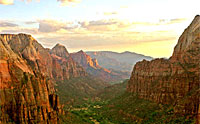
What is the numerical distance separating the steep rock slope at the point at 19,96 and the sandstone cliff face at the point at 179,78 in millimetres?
47033

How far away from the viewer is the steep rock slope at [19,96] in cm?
6269

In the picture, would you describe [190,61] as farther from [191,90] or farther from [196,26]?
[196,26]

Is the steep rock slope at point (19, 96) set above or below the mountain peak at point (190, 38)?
below

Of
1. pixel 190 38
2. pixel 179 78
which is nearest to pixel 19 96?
pixel 179 78

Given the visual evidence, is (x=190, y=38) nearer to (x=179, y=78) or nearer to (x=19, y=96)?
(x=179, y=78)

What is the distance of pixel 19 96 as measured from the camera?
6391cm

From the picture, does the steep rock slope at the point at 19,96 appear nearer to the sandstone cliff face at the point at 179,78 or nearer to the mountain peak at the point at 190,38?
the sandstone cliff face at the point at 179,78

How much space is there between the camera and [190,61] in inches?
3327

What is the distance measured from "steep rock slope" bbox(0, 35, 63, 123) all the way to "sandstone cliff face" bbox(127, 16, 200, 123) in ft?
154

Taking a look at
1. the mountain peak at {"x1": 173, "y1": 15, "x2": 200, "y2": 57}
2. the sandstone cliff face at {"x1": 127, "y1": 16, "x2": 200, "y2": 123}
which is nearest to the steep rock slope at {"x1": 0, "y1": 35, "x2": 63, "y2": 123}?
the sandstone cliff face at {"x1": 127, "y1": 16, "x2": 200, "y2": 123}

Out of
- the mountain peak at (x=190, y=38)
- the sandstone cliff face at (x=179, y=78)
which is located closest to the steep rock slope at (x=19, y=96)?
the sandstone cliff face at (x=179, y=78)

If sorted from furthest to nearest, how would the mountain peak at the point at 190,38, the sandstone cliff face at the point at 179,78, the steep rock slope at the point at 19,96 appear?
1. the mountain peak at the point at 190,38
2. the sandstone cliff face at the point at 179,78
3. the steep rock slope at the point at 19,96

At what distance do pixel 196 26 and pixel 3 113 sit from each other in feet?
299

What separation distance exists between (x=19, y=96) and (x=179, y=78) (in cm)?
6192
